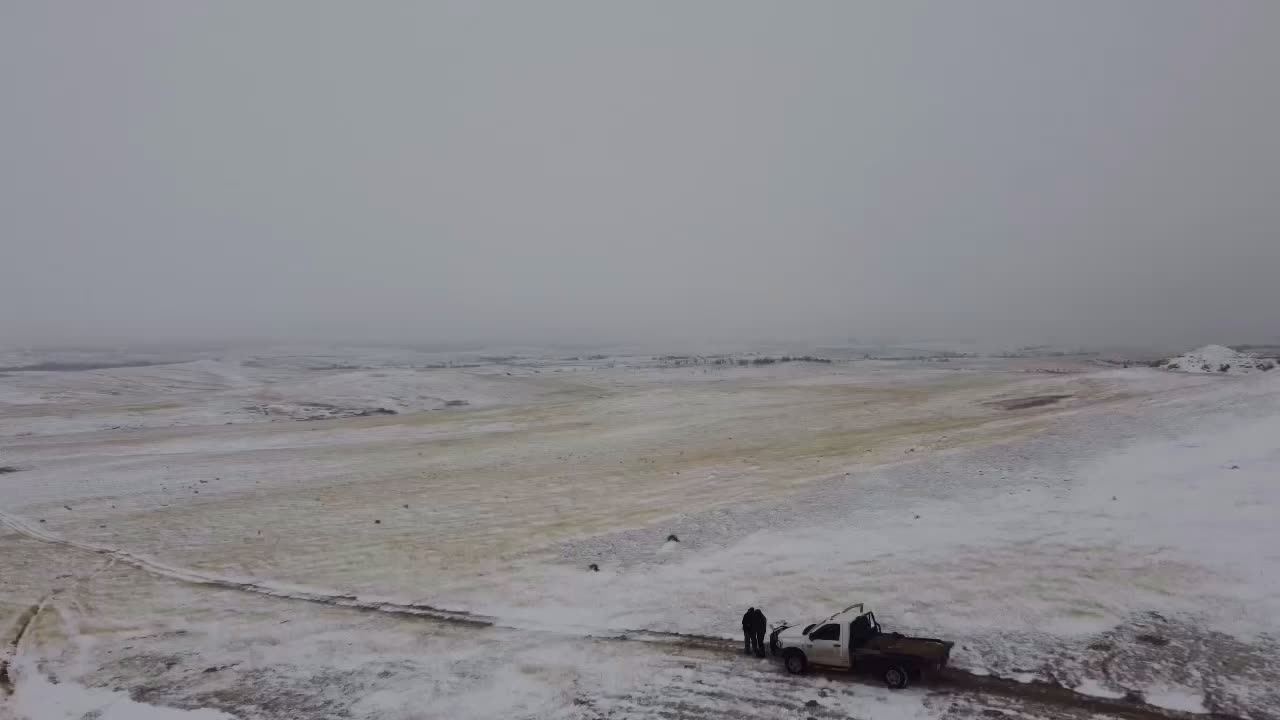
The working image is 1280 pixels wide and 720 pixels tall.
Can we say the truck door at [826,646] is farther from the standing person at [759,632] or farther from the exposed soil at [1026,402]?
the exposed soil at [1026,402]

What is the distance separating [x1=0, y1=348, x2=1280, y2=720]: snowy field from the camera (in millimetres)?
13094

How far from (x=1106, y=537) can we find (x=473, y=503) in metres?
23.2

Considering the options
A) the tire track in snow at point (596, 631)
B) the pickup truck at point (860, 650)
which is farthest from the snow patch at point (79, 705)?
the pickup truck at point (860, 650)

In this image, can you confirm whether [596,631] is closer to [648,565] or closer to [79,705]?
[648,565]

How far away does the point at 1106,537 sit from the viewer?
1973cm

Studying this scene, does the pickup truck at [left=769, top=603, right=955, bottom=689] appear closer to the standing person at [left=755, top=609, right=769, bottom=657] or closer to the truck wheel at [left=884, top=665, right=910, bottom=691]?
the truck wheel at [left=884, top=665, right=910, bottom=691]

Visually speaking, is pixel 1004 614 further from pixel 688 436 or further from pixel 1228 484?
pixel 688 436

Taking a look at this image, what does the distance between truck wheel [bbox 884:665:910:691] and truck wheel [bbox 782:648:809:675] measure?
155cm

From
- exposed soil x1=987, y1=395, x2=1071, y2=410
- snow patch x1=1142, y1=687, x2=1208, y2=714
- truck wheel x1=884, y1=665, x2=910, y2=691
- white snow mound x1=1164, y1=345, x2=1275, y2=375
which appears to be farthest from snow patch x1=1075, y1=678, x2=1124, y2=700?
white snow mound x1=1164, y1=345, x2=1275, y2=375

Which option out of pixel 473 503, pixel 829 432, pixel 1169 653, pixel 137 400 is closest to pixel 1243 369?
pixel 829 432

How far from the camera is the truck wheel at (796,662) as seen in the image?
13242 mm

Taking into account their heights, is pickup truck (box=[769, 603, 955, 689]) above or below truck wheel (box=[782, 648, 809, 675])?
above

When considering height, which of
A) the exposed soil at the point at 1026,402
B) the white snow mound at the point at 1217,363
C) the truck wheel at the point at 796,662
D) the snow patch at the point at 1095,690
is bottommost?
the truck wheel at the point at 796,662

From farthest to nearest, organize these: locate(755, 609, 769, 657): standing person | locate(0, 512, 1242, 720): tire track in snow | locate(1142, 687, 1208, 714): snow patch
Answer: locate(755, 609, 769, 657): standing person < locate(0, 512, 1242, 720): tire track in snow < locate(1142, 687, 1208, 714): snow patch
